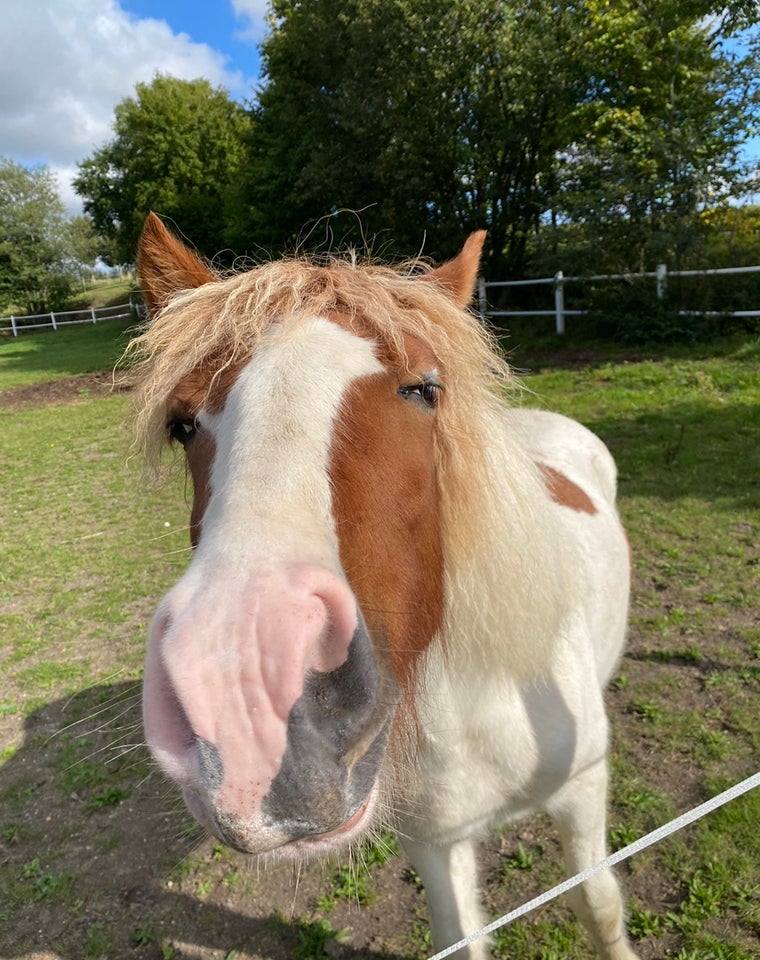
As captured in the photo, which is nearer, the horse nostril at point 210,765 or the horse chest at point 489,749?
the horse nostril at point 210,765

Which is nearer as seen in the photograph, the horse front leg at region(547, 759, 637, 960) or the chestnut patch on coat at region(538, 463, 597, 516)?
the horse front leg at region(547, 759, 637, 960)

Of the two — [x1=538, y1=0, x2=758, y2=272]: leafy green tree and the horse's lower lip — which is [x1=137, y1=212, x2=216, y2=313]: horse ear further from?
[x1=538, y1=0, x2=758, y2=272]: leafy green tree

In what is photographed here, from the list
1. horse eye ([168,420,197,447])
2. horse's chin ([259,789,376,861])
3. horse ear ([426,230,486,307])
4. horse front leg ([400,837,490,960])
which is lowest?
horse front leg ([400,837,490,960])

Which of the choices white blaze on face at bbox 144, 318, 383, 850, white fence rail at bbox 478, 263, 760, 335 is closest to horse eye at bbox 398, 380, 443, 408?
white blaze on face at bbox 144, 318, 383, 850

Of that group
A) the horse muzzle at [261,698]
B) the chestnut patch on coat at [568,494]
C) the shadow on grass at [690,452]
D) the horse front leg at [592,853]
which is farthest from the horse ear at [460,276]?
the shadow on grass at [690,452]

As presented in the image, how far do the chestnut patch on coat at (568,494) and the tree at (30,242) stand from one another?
4906cm

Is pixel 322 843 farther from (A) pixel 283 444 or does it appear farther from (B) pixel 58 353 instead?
(B) pixel 58 353

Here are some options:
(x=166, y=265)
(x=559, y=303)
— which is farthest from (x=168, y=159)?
(x=166, y=265)

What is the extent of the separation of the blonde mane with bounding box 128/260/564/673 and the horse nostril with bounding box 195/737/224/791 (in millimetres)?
814

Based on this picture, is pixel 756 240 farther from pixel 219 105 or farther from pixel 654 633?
pixel 219 105

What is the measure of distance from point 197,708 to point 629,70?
1669 cm

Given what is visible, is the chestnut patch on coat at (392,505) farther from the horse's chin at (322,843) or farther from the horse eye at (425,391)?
the horse's chin at (322,843)

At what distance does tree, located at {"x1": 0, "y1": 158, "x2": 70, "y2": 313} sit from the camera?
1651 inches

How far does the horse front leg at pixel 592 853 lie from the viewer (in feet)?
6.73
